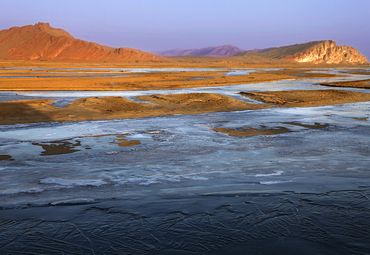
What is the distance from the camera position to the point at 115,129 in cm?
1291

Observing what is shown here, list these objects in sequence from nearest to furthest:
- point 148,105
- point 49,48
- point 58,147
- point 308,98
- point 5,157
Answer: point 5,157 < point 58,147 < point 148,105 < point 308,98 < point 49,48

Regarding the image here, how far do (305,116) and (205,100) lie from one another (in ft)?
19.5

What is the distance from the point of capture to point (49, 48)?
14150cm

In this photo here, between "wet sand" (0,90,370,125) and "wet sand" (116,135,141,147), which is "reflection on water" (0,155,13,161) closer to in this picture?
"wet sand" (116,135,141,147)

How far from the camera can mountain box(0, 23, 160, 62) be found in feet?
453

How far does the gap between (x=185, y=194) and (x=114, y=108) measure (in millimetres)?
11921

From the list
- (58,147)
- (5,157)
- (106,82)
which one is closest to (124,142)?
(58,147)

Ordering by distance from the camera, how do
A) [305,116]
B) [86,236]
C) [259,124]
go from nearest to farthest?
[86,236]
[259,124]
[305,116]

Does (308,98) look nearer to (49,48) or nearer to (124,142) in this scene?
(124,142)

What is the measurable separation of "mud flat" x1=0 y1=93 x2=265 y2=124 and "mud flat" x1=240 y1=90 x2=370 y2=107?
1.80 meters

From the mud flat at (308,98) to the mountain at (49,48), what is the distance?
11601 cm

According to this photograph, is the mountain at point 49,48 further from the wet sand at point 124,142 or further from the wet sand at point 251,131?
the wet sand at point 124,142

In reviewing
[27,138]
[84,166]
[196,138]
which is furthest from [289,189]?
[27,138]

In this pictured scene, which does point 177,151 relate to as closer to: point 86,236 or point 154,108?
point 86,236
